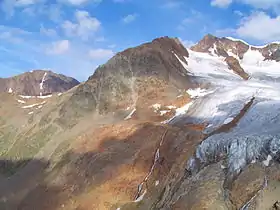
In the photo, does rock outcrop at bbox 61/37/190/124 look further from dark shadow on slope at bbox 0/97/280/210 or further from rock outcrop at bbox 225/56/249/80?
rock outcrop at bbox 225/56/249/80

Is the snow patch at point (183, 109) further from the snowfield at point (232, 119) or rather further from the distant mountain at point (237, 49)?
the distant mountain at point (237, 49)

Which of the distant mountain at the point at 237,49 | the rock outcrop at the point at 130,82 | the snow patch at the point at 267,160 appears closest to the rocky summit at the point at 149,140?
the snow patch at the point at 267,160

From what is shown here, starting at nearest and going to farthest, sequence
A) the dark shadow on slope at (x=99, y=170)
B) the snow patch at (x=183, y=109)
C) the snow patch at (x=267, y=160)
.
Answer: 1. the snow patch at (x=267, y=160)
2. the dark shadow on slope at (x=99, y=170)
3. the snow patch at (x=183, y=109)

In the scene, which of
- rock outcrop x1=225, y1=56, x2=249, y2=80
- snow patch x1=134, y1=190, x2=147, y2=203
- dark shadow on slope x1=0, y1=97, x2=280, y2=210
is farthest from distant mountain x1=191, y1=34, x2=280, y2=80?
snow patch x1=134, y1=190, x2=147, y2=203

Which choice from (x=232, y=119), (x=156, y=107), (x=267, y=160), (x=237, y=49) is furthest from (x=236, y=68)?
(x=267, y=160)

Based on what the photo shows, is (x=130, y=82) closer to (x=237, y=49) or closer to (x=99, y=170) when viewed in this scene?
(x=99, y=170)

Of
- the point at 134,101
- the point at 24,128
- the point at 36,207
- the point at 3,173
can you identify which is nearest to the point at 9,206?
the point at 36,207
